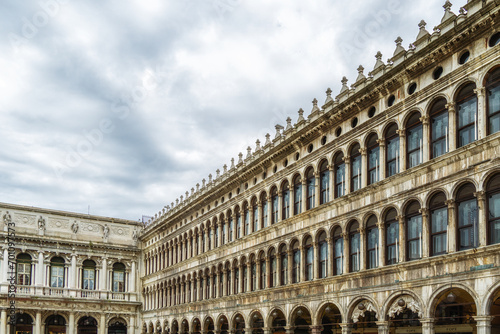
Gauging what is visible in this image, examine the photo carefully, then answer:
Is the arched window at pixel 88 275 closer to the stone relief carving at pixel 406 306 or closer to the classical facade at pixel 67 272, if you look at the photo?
the classical facade at pixel 67 272

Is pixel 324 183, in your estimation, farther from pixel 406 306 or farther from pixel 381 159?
pixel 406 306

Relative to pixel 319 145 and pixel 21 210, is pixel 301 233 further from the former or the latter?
pixel 21 210

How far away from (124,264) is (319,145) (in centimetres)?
3391

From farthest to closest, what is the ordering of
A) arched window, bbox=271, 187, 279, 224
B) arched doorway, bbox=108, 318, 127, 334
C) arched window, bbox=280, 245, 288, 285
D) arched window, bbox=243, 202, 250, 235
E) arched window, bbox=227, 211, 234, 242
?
arched doorway, bbox=108, 318, 127, 334
arched window, bbox=227, 211, 234, 242
arched window, bbox=243, 202, 250, 235
arched window, bbox=271, 187, 279, 224
arched window, bbox=280, 245, 288, 285

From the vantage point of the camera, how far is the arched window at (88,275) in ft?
186

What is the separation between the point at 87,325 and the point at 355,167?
123 ft

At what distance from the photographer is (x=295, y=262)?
32219 millimetres

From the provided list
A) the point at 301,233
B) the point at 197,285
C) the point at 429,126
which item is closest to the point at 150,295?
the point at 197,285

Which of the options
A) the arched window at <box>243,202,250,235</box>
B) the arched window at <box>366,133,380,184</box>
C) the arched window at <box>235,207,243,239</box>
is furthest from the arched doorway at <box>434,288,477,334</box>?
the arched window at <box>235,207,243,239</box>

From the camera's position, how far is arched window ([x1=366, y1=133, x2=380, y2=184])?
2634cm

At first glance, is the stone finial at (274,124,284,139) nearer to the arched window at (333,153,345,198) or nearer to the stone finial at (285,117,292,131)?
the stone finial at (285,117,292,131)

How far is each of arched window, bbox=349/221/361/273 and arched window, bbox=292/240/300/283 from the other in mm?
4805

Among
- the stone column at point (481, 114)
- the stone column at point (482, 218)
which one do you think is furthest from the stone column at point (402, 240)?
the stone column at point (481, 114)

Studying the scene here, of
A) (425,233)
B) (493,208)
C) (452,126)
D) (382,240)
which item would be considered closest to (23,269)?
(382,240)
